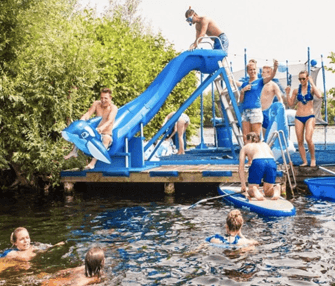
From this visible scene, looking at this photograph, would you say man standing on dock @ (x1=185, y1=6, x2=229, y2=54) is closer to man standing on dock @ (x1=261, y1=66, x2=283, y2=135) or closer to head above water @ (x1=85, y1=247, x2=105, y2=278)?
man standing on dock @ (x1=261, y1=66, x2=283, y2=135)

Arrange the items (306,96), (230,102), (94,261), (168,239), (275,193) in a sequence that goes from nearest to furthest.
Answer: (94,261) → (168,239) → (275,193) → (306,96) → (230,102)

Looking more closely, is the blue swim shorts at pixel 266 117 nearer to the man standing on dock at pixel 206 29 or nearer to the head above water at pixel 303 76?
the head above water at pixel 303 76

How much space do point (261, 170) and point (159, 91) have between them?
17.1 feet

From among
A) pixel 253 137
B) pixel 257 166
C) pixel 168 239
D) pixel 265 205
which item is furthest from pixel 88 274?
pixel 253 137

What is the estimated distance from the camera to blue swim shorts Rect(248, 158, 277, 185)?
980cm

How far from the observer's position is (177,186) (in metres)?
14.1

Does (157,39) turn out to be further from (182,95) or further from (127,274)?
(127,274)

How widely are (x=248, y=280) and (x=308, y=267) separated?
0.91 meters

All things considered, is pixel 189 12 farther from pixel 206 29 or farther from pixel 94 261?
pixel 94 261

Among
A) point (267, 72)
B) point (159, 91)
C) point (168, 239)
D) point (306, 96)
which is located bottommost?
point (168, 239)

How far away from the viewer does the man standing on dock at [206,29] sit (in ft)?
47.7

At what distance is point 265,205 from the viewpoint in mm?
9445

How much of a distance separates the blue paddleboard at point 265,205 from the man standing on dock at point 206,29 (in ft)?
18.3

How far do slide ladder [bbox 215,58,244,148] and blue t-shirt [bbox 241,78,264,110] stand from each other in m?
1.81
